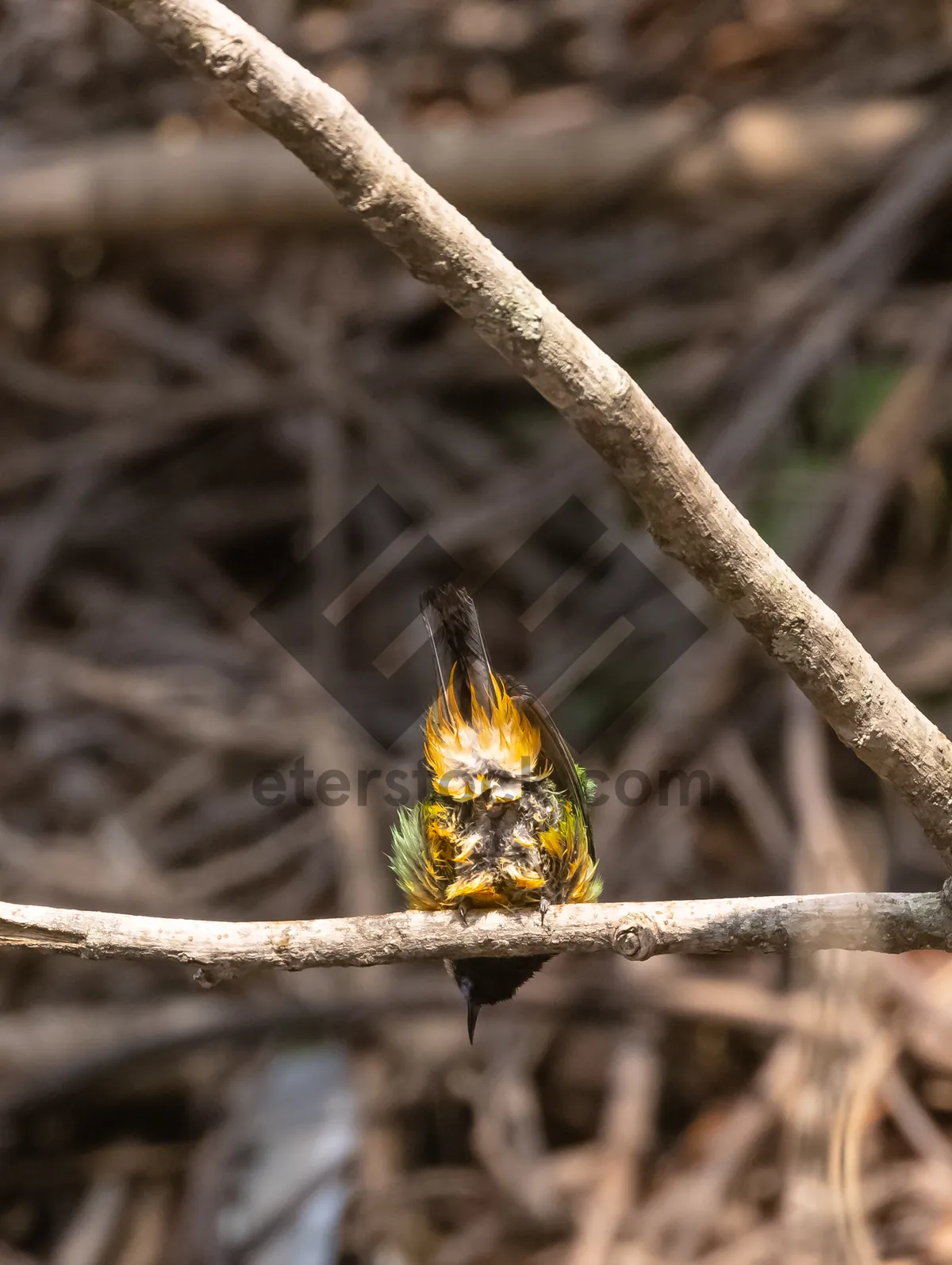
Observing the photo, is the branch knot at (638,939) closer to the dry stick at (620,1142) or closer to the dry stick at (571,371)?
the dry stick at (571,371)

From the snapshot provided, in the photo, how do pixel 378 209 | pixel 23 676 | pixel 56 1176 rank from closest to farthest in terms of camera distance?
pixel 378 209 < pixel 56 1176 < pixel 23 676

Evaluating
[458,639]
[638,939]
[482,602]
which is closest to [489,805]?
[458,639]

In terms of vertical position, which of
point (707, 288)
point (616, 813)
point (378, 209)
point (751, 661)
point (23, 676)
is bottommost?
point (378, 209)

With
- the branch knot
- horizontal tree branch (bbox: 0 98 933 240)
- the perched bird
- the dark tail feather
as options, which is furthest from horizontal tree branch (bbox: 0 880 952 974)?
horizontal tree branch (bbox: 0 98 933 240)

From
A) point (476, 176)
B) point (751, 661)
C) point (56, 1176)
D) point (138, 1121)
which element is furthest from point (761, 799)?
point (476, 176)

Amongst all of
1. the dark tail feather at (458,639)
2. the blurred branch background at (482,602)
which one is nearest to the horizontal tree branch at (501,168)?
the blurred branch background at (482,602)

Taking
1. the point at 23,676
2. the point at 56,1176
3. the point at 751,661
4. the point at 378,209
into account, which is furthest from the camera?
the point at 23,676

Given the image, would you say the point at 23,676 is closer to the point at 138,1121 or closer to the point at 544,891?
the point at 138,1121

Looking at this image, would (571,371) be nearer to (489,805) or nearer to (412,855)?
(489,805)
